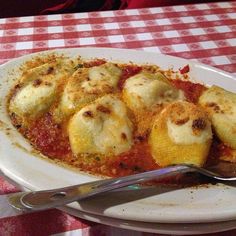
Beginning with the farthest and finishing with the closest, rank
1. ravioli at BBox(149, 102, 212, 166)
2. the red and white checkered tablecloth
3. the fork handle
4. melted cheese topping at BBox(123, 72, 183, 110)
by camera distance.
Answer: the red and white checkered tablecloth → melted cheese topping at BBox(123, 72, 183, 110) → ravioli at BBox(149, 102, 212, 166) → the fork handle

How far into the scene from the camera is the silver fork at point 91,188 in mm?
704

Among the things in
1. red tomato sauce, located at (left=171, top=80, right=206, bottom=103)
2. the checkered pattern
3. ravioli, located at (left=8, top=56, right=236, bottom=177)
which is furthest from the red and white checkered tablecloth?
ravioli, located at (left=8, top=56, right=236, bottom=177)

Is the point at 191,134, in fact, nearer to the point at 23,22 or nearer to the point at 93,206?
the point at 93,206

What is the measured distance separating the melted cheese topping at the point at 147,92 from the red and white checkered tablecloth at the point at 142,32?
0.57 m

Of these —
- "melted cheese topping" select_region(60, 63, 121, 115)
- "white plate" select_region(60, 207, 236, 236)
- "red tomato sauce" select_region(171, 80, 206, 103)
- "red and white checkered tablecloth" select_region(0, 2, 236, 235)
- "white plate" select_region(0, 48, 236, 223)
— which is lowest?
"red and white checkered tablecloth" select_region(0, 2, 236, 235)

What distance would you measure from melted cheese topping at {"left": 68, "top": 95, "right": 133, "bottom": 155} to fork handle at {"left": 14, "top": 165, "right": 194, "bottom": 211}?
119 millimetres

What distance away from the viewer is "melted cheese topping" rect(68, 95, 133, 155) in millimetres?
880

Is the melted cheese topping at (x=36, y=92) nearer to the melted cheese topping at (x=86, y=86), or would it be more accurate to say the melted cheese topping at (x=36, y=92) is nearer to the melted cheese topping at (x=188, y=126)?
the melted cheese topping at (x=86, y=86)

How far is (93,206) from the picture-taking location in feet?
2.43

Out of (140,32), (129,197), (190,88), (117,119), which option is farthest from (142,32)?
(129,197)

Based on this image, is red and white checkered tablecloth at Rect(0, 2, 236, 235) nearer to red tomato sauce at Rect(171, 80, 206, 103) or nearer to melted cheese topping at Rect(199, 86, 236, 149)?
red tomato sauce at Rect(171, 80, 206, 103)

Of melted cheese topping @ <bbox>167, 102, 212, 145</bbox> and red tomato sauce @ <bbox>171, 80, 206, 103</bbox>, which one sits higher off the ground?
melted cheese topping @ <bbox>167, 102, 212, 145</bbox>

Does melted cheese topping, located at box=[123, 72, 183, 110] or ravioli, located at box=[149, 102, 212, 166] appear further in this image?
melted cheese topping, located at box=[123, 72, 183, 110]

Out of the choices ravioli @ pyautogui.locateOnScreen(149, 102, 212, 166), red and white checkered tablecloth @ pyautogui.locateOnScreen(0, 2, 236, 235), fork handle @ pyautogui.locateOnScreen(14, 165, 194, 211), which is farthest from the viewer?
red and white checkered tablecloth @ pyautogui.locateOnScreen(0, 2, 236, 235)
